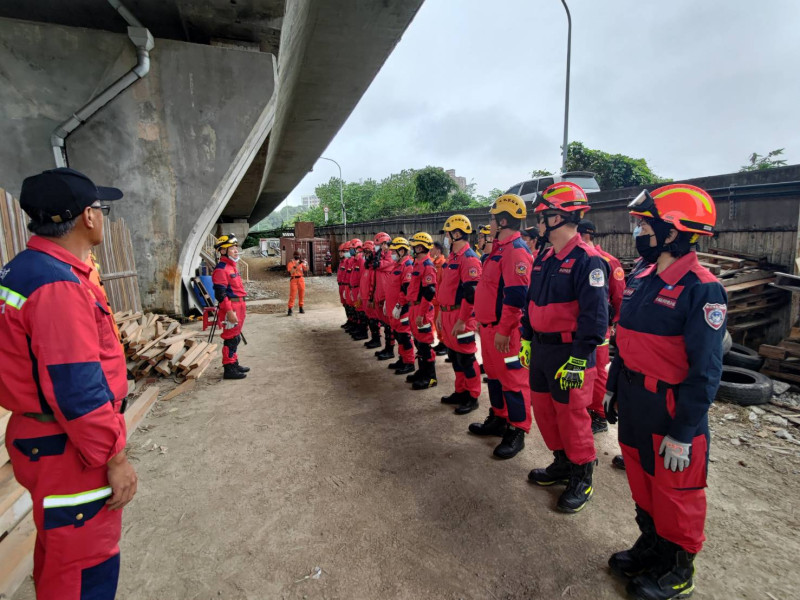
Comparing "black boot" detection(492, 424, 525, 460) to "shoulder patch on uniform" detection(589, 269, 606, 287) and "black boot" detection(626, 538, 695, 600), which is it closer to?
"black boot" detection(626, 538, 695, 600)

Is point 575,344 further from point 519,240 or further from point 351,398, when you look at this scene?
point 351,398

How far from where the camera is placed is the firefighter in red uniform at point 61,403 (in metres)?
1.49

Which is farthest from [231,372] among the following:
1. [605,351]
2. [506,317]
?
[605,351]

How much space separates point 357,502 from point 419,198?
31998 millimetres

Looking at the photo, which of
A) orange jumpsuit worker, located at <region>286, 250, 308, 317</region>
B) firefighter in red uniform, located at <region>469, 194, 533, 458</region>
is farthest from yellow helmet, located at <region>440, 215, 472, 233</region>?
orange jumpsuit worker, located at <region>286, 250, 308, 317</region>

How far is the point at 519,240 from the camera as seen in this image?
3.94m

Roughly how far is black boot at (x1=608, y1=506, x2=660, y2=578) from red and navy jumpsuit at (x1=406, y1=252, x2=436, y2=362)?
345 cm

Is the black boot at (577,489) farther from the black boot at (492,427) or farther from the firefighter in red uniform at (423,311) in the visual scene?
the firefighter in red uniform at (423,311)

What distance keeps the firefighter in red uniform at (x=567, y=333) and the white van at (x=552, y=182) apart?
1022cm

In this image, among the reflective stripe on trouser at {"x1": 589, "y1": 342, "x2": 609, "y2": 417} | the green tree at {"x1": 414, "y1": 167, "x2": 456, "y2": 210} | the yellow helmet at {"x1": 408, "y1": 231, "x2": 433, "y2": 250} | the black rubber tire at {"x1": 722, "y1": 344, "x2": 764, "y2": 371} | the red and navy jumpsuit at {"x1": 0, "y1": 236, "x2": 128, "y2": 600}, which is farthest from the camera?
the green tree at {"x1": 414, "y1": 167, "x2": 456, "y2": 210}

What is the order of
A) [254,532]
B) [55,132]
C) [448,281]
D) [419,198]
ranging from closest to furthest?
[254,532]
[448,281]
[55,132]
[419,198]

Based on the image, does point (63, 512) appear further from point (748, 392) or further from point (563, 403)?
point (748, 392)

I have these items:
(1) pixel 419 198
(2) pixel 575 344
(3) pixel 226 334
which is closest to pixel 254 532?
(2) pixel 575 344

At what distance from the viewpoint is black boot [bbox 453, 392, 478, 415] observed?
4.81 m
